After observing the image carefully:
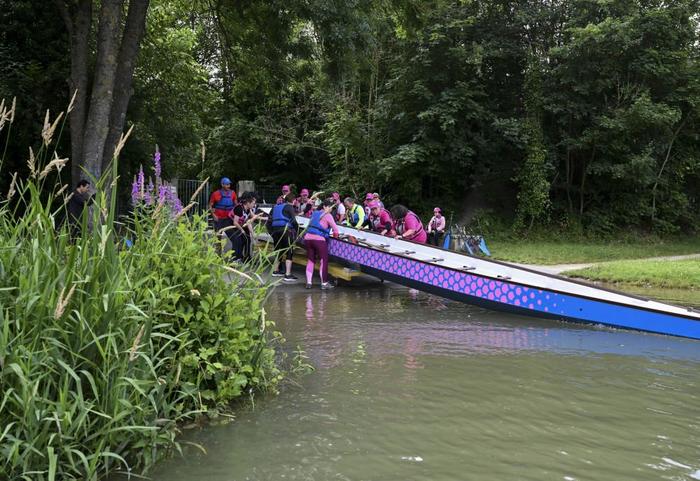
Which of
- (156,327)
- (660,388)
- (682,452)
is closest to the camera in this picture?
(156,327)

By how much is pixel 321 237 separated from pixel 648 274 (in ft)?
26.0

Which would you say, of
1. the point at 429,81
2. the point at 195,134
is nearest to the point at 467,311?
the point at 195,134

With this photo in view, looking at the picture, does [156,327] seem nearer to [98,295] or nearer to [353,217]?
[98,295]


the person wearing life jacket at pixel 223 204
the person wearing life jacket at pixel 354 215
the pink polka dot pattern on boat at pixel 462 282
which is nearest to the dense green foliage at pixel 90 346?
the pink polka dot pattern on boat at pixel 462 282

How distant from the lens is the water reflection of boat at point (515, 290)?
7505mm

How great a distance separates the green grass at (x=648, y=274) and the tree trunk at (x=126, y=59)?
10.8 m

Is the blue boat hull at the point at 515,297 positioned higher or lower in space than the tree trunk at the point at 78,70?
lower

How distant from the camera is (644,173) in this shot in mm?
22266

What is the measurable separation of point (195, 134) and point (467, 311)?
12.1 m

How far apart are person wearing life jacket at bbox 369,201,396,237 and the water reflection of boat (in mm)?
2032

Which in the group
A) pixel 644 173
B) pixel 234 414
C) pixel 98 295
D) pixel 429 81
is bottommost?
pixel 234 414

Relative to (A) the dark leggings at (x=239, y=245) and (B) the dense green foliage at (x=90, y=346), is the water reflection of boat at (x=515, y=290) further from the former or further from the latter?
(B) the dense green foliage at (x=90, y=346)

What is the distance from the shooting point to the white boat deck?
7844mm

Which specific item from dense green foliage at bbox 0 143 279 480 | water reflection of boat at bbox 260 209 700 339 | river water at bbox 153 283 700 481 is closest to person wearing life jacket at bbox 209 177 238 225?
water reflection of boat at bbox 260 209 700 339
